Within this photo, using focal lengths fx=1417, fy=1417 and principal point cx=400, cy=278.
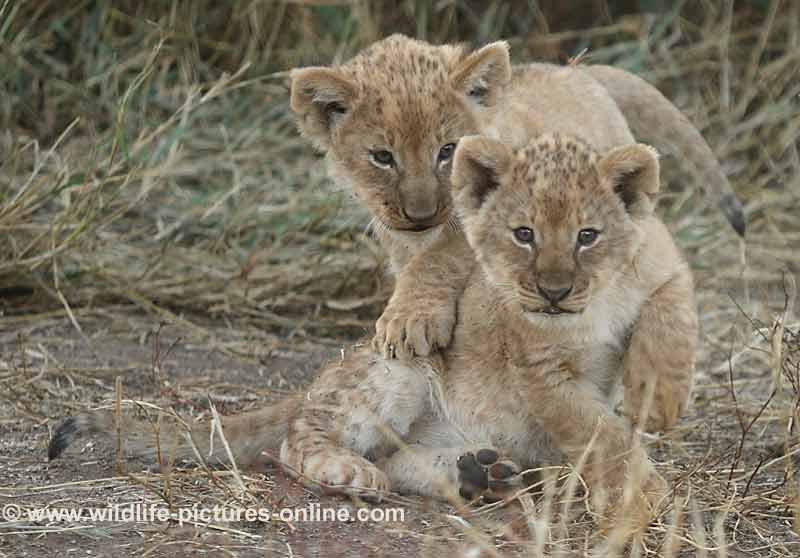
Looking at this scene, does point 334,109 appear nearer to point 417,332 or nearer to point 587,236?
point 417,332

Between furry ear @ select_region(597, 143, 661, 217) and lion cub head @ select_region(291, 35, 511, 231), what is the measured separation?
792mm

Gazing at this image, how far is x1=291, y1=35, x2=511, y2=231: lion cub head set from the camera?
4.88 m

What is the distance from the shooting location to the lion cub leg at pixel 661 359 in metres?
4.18

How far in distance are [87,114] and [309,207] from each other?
1.56 meters

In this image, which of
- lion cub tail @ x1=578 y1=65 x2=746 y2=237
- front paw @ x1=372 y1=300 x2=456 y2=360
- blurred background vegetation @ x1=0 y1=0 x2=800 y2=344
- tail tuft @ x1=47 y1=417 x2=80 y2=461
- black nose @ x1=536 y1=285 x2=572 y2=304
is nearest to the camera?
black nose @ x1=536 y1=285 x2=572 y2=304

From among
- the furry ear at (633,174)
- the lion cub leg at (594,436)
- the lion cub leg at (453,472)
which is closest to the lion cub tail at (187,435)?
the lion cub leg at (453,472)

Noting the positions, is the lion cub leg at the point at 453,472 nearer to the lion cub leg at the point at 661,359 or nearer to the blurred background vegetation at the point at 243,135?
the lion cub leg at the point at 661,359

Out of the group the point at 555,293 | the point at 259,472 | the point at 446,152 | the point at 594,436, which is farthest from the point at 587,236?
the point at 259,472

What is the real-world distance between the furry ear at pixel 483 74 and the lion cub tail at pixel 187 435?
52.3 inches

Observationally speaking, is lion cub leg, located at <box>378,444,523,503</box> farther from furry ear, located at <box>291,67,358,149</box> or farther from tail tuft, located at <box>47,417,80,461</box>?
furry ear, located at <box>291,67,358,149</box>

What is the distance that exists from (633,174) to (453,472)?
1.08 metres

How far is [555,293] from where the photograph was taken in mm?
3982

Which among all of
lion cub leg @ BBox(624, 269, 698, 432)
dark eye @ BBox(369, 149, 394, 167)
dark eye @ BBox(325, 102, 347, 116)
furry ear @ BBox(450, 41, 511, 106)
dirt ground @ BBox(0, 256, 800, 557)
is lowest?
dirt ground @ BBox(0, 256, 800, 557)

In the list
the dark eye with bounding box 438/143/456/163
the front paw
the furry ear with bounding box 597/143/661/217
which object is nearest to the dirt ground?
the front paw
